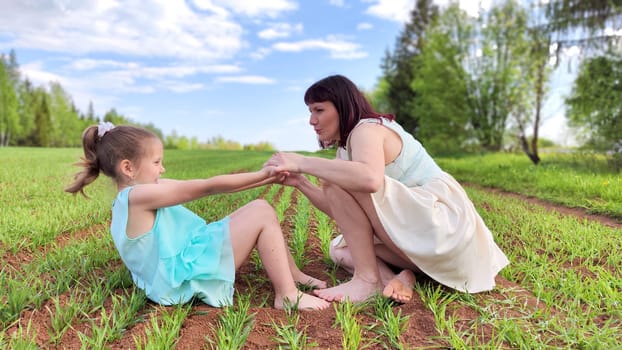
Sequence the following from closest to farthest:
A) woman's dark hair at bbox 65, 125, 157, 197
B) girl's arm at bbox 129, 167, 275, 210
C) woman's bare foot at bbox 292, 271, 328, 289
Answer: girl's arm at bbox 129, 167, 275, 210 < woman's dark hair at bbox 65, 125, 157, 197 < woman's bare foot at bbox 292, 271, 328, 289

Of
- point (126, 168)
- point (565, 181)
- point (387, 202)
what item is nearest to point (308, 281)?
point (387, 202)

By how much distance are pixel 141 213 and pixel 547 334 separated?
87.3 inches

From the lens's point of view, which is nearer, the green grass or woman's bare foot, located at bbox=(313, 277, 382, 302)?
woman's bare foot, located at bbox=(313, 277, 382, 302)

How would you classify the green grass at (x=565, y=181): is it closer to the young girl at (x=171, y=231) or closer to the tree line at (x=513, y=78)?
the tree line at (x=513, y=78)

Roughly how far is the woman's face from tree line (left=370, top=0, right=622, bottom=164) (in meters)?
11.4

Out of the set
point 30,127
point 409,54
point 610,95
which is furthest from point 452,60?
point 30,127

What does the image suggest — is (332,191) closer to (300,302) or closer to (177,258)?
(300,302)

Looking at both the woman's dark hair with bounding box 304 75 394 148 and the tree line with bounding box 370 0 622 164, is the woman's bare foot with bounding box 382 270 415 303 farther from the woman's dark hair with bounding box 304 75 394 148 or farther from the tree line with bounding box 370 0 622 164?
the tree line with bounding box 370 0 622 164

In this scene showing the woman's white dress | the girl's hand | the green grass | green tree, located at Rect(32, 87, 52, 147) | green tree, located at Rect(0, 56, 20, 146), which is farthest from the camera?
green tree, located at Rect(32, 87, 52, 147)

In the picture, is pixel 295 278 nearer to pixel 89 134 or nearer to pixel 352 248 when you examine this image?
pixel 352 248

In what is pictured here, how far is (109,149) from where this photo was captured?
2.52 meters

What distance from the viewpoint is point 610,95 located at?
11.8 meters

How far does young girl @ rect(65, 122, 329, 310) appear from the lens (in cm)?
244

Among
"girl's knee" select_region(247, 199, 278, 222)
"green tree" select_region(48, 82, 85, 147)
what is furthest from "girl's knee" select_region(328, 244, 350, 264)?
"green tree" select_region(48, 82, 85, 147)
